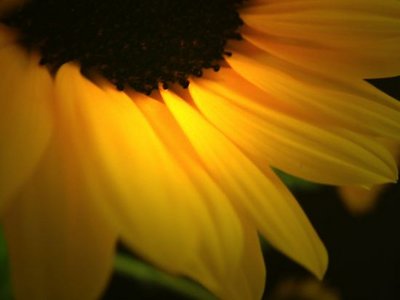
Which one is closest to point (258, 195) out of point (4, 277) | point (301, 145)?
point (301, 145)

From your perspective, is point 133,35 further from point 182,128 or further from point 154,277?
point 154,277

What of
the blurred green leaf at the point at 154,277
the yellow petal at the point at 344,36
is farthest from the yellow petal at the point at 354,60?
the blurred green leaf at the point at 154,277

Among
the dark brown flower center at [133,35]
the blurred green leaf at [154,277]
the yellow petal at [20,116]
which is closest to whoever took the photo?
the yellow petal at [20,116]

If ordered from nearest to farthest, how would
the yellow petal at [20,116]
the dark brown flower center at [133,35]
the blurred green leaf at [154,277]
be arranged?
the yellow petal at [20,116] → the dark brown flower center at [133,35] → the blurred green leaf at [154,277]

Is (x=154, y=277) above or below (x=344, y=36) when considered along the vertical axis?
below

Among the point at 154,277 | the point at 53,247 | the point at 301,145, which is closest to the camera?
the point at 53,247

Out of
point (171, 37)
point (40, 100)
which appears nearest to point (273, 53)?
point (171, 37)

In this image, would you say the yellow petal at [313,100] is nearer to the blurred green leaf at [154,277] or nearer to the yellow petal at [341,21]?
the yellow petal at [341,21]
